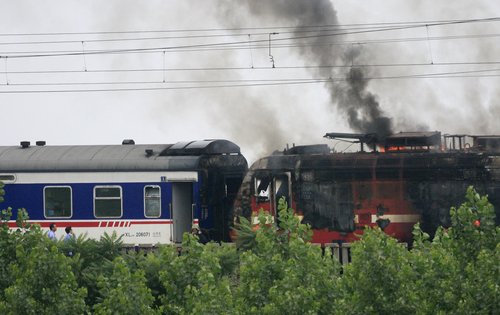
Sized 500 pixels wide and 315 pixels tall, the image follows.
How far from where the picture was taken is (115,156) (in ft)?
109

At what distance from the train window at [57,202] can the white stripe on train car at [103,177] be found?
0.97 feet

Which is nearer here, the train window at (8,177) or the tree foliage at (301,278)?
the tree foliage at (301,278)

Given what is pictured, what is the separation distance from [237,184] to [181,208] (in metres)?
2.35

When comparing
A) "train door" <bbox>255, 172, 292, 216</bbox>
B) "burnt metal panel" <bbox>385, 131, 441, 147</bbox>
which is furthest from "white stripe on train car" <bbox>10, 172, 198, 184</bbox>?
"burnt metal panel" <bbox>385, 131, 441, 147</bbox>

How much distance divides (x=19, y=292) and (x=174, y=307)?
256 cm

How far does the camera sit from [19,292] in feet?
55.7

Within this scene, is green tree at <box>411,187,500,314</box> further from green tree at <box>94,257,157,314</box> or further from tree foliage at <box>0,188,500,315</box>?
green tree at <box>94,257,157,314</box>

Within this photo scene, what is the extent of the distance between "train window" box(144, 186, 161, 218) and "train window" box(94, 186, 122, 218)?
847 mm

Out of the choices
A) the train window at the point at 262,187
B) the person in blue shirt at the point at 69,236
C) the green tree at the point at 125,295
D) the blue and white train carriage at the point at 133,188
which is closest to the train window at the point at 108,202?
the blue and white train carriage at the point at 133,188

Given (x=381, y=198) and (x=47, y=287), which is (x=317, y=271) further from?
(x=381, y=198)

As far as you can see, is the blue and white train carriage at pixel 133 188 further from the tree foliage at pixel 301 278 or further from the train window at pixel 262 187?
the tree foliage at pixel 301 278

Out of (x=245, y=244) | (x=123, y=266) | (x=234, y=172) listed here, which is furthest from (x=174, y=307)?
(x=234, y=172)

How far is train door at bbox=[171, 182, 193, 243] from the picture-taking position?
106 ft

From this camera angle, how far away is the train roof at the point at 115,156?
32594mm
